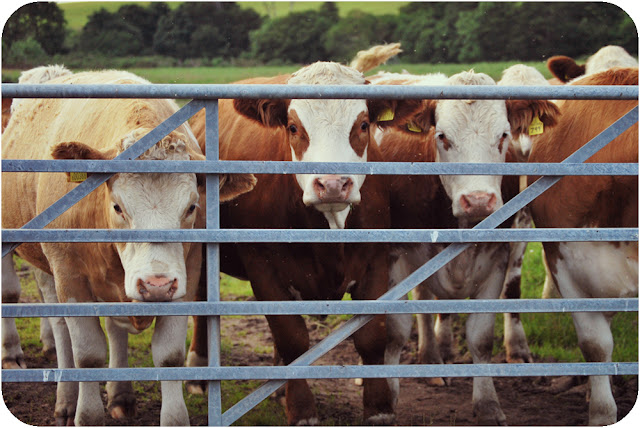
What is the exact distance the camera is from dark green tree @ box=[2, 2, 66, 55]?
11.8 m

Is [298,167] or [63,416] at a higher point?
[298,167]

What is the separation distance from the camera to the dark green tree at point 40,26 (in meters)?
11.8

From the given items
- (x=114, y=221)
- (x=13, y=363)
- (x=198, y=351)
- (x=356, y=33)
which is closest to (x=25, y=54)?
(x=13, y=363)

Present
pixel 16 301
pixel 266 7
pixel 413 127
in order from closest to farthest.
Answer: pixel 413 127
pixel 16 301
pixel 266 7

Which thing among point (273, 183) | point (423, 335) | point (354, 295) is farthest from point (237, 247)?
point (423, 335)

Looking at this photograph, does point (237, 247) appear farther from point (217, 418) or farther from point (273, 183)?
point (217, 418)

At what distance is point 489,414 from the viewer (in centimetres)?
470

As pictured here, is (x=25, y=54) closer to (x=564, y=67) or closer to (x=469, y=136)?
(x=564, y=67)

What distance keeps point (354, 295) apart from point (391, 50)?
256 centimetres

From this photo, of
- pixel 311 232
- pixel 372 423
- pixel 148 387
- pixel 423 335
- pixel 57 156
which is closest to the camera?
pixel 311 232

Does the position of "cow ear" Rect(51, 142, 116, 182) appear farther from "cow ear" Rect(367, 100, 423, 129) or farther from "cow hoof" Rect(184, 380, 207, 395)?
"cow hoof" Rect(184, 380, 207, 395)

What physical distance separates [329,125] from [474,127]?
3.25ft

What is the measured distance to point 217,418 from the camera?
3422 millimetres

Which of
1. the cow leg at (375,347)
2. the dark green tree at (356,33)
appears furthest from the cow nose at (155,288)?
the dark green tree at (356,33)
